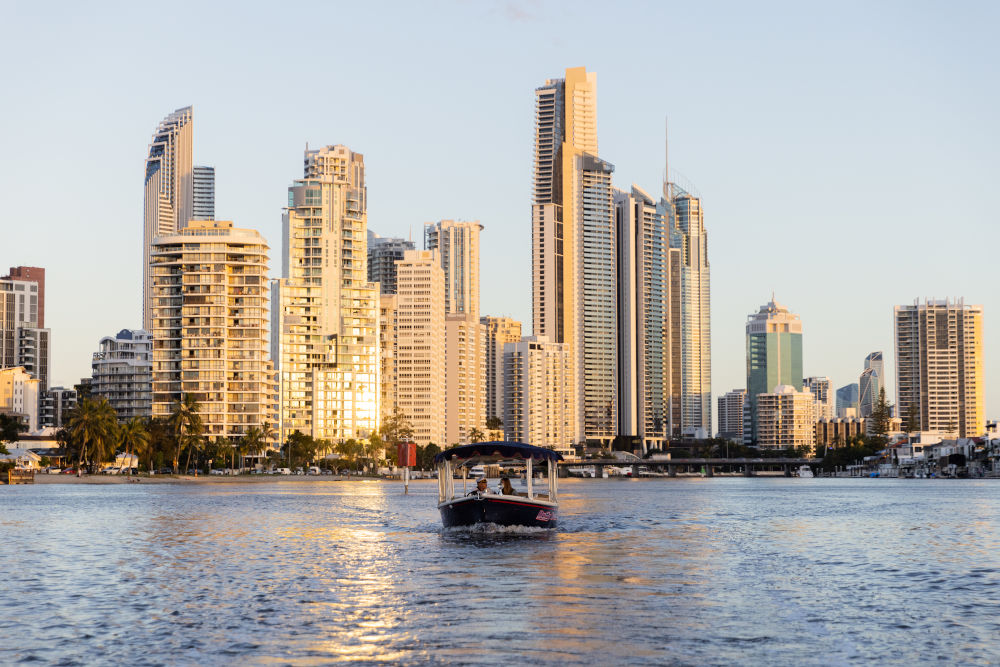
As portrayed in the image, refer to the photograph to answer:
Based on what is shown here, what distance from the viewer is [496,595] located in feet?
119

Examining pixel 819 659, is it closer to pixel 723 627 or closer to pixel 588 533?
pixel 723 627

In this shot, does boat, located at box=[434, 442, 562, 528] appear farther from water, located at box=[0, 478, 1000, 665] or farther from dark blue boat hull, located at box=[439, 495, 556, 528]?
water, located at box=[0, 478, 1000, 665]

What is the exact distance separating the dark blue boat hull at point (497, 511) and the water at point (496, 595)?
0.90m

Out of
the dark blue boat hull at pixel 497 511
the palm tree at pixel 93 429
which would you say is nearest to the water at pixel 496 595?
the dark blue boat hull at pixel 497 511

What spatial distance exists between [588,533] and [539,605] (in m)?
32.3

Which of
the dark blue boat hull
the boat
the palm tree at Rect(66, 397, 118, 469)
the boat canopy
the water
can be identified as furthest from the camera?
the palm tree at Rect(66, 397, 118, 469)

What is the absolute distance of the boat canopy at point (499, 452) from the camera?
61969 millimetres

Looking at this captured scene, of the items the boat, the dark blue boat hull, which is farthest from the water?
the boat

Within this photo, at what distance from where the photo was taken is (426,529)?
6881cm

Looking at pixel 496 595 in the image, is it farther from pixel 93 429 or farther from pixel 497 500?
pixel 93 429

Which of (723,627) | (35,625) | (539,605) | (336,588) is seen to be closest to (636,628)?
(723,627)

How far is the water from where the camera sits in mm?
26953

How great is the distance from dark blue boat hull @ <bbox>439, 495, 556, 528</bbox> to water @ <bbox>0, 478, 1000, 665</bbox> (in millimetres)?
903

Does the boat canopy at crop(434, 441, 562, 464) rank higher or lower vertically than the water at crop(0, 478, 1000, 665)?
higher
